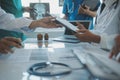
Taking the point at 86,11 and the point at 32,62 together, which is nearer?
the point at 32,62

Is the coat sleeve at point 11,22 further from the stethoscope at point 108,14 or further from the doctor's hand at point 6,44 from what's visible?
the stethoscope at point 108,14

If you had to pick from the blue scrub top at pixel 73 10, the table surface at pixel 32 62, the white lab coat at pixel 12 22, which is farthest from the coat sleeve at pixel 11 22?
the blue scrub top at pixel 73 10

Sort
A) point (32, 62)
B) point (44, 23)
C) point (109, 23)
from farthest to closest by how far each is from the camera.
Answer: point (44, 23) → point (109, 23) → point (32, 62)

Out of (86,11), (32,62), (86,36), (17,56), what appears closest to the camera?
(32,62)

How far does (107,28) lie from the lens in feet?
4.88

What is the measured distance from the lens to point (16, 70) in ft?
2.81

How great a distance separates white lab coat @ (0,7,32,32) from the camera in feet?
5.42

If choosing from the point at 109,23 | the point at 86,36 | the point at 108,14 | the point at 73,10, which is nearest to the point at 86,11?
the point at 73,10

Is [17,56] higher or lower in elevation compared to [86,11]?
lower

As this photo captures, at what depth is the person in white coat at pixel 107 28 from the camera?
1254mm

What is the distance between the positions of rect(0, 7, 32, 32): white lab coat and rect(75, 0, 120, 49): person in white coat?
18.7 inches

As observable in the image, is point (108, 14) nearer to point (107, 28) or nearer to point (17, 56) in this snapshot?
point (107, 28)

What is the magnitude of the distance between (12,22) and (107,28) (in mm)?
744

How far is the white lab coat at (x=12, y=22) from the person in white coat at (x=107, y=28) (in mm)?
474
